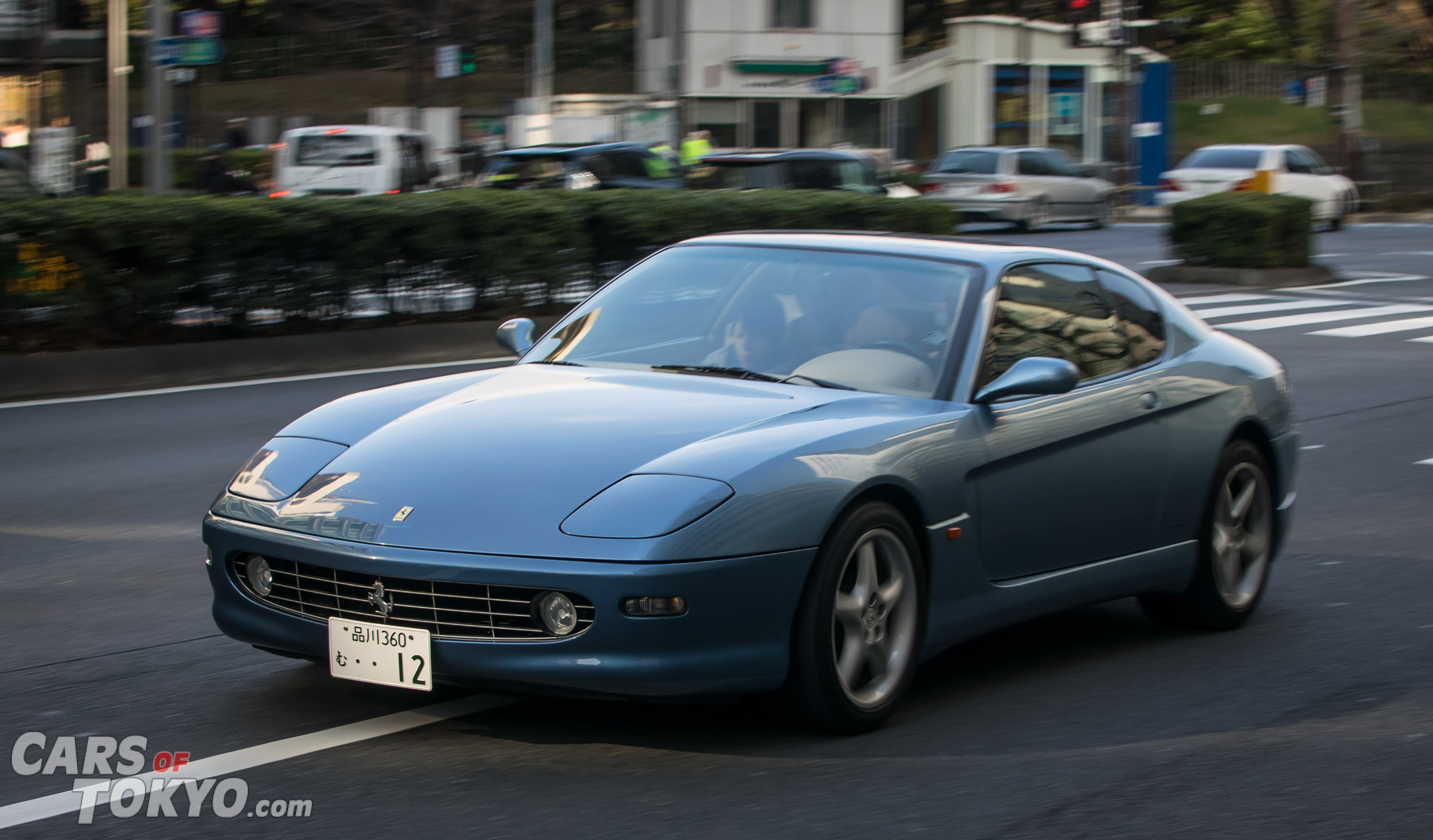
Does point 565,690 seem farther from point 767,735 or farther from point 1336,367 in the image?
point 1336,367

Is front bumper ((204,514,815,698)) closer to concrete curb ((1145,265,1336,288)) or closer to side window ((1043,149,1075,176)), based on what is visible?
concrete curb ((1145,265,1336,288))

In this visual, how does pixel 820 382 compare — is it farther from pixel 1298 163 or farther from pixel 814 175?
pixel 1298 163

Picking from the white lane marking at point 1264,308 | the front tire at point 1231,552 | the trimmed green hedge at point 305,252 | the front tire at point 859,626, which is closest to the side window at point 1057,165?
the white lane marking at point 1264,308

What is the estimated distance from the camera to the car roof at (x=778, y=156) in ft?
77.9

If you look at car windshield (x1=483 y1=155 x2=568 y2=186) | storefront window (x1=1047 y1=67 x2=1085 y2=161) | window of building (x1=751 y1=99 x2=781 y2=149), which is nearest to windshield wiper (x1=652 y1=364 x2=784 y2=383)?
car windshield (x1=483 y1=155 x2=568 y2=186)

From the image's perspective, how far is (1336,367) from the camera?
15.3 meters

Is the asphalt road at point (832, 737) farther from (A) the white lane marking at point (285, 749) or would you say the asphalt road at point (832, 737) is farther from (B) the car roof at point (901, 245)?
(B) the car roof at point (901, 245)

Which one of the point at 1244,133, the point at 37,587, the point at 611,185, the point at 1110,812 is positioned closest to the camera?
the point at 1110,812

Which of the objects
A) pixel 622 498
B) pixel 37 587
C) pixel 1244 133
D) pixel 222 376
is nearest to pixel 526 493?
pixel 622 498

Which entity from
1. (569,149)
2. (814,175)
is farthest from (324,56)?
(569,149)

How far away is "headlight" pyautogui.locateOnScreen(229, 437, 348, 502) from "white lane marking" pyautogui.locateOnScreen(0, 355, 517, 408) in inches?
276

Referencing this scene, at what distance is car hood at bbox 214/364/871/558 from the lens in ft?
14.5

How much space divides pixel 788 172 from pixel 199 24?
847cm

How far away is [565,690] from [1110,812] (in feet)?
4.53
